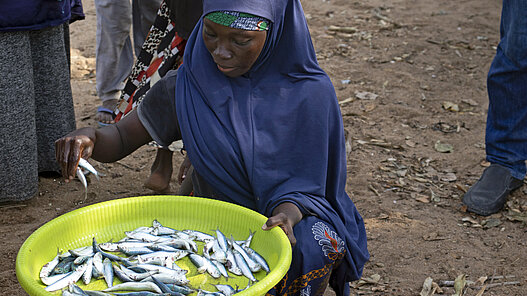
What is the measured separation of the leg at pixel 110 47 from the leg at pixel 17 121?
1359 mm

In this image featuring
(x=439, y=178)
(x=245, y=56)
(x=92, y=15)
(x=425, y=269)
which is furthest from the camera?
(x=92, y=15)

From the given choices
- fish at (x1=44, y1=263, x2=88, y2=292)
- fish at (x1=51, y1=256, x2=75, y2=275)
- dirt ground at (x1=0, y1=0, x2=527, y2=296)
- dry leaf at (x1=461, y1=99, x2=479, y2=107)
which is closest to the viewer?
fish at (x1=44, y1=263, x2=88, y2=292)

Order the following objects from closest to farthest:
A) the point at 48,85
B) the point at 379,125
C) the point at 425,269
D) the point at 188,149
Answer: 1. the point at 188,149
2. the point at 425,269
3. the point at 48,85
4. the point at 379,125

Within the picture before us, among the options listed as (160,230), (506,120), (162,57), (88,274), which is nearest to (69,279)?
(88,274)

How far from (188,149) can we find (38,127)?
A: 195 cm

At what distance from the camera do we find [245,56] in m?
2.60

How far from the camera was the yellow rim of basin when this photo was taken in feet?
7.64

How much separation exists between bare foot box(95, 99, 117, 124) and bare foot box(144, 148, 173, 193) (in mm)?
1320

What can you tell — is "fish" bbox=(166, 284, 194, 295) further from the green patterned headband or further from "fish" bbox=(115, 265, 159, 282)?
the green patterned headband

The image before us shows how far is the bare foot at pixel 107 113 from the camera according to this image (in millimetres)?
5359

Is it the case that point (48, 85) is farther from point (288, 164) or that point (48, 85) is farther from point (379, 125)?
point (379, 125)

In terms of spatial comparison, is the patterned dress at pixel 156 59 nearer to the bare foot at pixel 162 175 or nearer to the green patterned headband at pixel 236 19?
the bare foot at pixel 162 175

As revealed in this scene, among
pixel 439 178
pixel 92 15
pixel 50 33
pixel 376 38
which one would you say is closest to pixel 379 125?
pixel 439 178

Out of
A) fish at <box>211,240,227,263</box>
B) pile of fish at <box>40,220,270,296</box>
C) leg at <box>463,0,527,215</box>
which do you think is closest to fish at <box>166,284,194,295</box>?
pile of fish at <box>40,220,270,296</box>
